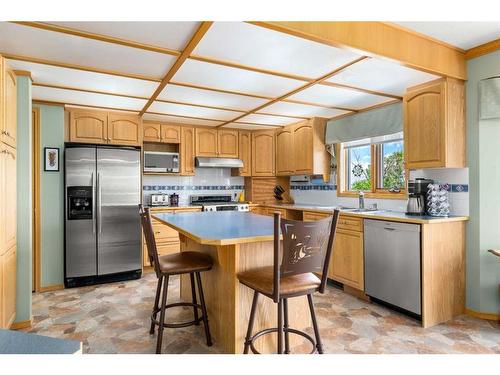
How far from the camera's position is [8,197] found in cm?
241

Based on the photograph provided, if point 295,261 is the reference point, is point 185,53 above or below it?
above

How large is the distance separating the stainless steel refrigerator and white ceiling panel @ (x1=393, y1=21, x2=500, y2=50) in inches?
133

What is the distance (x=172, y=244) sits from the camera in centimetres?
450

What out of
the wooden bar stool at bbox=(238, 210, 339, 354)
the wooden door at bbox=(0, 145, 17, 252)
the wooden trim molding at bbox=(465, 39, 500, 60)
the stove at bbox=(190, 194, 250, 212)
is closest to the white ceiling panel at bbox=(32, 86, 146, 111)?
the wooden door at bbox=(0, 145, 17, 252)

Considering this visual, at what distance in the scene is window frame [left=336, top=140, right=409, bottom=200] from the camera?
3.72 meters

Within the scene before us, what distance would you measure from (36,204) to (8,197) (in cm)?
133

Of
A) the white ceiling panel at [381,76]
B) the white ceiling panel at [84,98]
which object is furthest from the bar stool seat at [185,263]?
the white ceiling panel at [84,98]

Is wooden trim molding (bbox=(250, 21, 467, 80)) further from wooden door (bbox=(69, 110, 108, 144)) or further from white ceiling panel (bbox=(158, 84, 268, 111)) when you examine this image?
wooden door (bbox=(69, 110, 108, 144))

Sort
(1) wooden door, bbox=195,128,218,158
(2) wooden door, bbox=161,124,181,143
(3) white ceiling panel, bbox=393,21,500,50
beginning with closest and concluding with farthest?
1. (3) white ceiling panel, bbox=393,21,500,50
2. (2) wooden door, bbox=161,124,181,143
3. (1) wooden door, bbox=195,128,218,158

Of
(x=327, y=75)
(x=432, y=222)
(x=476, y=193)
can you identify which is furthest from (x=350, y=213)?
(x=327, y=75)

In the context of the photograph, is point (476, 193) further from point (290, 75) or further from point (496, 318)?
point (290, 75)

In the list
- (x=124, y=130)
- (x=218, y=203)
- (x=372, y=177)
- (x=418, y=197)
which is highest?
(x=124, y=130)

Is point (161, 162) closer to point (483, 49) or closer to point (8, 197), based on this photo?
point (8, 197)

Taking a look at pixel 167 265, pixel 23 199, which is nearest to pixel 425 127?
pixel 167 265
